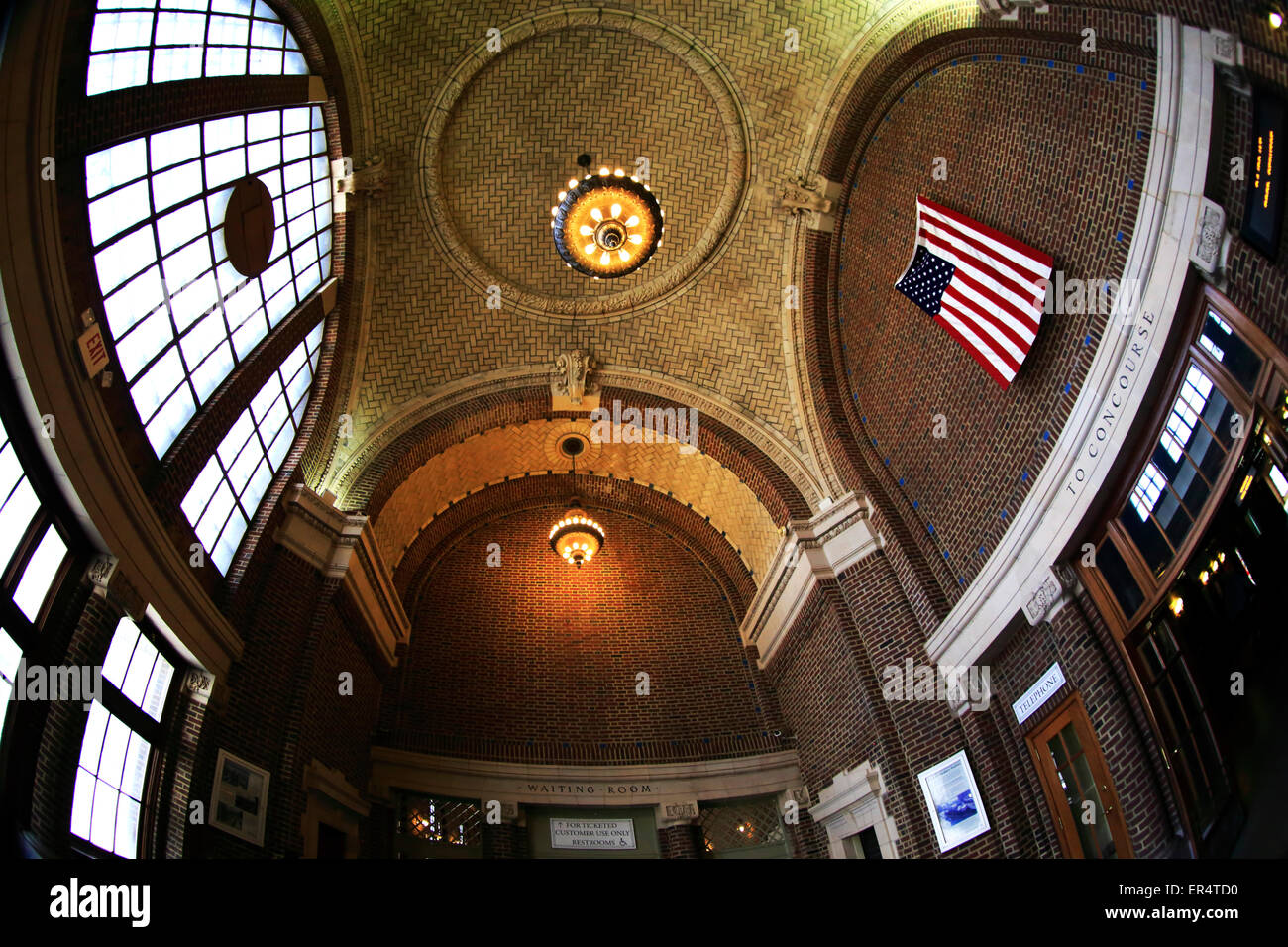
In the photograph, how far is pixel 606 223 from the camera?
12.2m

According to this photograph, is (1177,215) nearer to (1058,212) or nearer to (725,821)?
(1058,212)

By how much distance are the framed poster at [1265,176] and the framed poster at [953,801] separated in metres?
6.90

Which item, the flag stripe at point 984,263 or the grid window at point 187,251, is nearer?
the grid window at point 187,251

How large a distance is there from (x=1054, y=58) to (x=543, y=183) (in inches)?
323

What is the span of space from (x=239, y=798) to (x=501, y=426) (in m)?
7.96

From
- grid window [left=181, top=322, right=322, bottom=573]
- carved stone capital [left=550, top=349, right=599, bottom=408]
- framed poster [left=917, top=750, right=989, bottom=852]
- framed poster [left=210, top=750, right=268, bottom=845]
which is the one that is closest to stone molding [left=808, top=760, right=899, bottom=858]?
framed poster [left=917, top=750, right=989, bottom=852]

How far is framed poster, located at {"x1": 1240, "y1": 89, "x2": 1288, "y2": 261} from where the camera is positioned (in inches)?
266

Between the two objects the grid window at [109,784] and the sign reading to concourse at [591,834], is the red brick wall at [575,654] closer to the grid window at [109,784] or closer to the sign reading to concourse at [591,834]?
the sign reading to concourse at [591,834]

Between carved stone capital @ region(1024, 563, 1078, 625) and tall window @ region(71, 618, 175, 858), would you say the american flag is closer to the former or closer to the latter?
carved stone capital @ region(1024, 563, 1078, 625)

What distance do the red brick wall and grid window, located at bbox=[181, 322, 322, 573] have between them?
4.72m

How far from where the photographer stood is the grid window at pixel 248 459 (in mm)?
10383

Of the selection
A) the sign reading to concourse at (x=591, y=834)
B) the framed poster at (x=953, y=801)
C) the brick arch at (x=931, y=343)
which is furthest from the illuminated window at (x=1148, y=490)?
the sign reading to concourse at (x=591, y=834)

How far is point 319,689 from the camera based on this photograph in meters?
11.9
